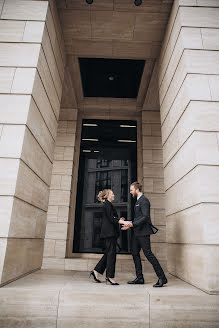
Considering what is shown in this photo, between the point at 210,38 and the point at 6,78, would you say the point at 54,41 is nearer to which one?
the point at 6,78

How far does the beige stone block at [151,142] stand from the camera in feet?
32.1

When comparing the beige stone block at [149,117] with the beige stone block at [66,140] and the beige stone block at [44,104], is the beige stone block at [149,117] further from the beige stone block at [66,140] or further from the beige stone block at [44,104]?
the beige stone block at [44,104]

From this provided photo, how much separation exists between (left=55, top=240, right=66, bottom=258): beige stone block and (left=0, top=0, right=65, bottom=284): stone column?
2.69 meters

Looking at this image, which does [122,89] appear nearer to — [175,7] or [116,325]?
[175,7]

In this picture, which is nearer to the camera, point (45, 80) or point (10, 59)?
point (10, 59)

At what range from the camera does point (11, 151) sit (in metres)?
4.32

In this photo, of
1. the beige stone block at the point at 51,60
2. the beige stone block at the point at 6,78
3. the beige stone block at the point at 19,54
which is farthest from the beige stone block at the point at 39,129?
the beige stone block at the point at 51,60

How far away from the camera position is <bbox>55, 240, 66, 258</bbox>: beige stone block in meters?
8.37

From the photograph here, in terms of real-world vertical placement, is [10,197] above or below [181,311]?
above

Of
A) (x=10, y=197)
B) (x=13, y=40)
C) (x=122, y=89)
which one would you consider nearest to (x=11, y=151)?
(x=10, y=197)

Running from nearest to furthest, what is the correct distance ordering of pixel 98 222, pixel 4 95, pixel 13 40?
pixel 4 95
pixel 13 40
pixel 98 222

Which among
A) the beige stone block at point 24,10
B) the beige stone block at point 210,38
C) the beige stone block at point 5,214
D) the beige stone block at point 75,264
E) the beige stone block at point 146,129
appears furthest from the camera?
the beige stone block at point 146,129

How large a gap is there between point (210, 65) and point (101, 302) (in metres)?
5.15

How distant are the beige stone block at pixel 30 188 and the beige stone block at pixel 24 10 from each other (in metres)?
3.64
